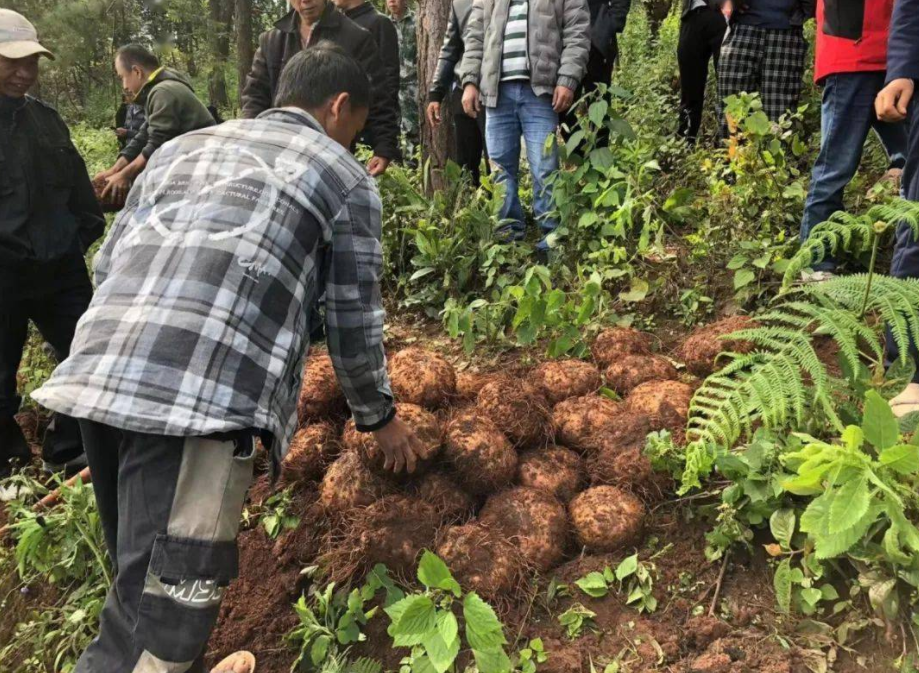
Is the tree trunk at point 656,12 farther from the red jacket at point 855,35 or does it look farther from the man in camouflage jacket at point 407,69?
the red jacket at point 855,35

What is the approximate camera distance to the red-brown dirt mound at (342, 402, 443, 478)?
2414 millimetres

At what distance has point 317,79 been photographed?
199cm

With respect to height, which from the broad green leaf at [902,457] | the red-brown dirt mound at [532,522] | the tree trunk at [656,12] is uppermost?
the tree trunk at [656,12]

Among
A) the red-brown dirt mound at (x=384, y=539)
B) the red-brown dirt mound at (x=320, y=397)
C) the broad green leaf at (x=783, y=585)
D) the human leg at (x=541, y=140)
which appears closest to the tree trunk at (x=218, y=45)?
the human leg at (x=541, y=140)

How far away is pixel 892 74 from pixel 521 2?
7.77 ft

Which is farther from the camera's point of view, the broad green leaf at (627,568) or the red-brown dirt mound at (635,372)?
the red-brown dirt mound at (635,372)

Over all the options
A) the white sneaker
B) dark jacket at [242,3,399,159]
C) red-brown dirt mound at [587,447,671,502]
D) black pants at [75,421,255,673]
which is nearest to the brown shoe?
black pants at [75,421,255,673]

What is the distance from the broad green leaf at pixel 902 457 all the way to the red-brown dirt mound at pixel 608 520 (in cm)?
83

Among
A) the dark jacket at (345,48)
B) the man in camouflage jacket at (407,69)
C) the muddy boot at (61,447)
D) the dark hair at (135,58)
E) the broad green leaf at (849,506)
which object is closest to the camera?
the broad green leaf at (849,506)

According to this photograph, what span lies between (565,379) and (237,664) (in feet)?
5.48

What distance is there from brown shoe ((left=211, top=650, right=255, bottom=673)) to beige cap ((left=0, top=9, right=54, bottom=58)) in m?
3.02

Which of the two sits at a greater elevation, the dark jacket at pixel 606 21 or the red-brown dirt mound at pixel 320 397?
the dark jacket at pixel 606 21

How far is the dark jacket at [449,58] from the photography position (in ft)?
15.6

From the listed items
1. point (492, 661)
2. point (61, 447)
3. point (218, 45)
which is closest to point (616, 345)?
point (492, 661)
